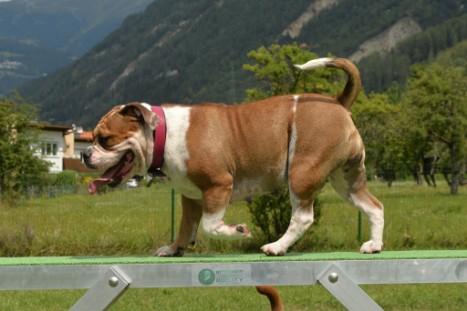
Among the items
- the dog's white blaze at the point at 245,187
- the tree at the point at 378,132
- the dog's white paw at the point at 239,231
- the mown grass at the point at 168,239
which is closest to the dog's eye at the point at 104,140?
the dog's white blaze at the point at 245,187

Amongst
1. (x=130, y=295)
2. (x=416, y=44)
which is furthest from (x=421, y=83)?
(x=416, y=44)

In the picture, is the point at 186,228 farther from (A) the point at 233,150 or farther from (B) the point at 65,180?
(B) the point at 65,180

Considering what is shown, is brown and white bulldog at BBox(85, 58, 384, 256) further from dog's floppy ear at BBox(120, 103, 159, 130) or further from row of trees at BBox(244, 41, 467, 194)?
row of trees at BBox(244, 41, 467, 194)

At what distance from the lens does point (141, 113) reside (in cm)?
491

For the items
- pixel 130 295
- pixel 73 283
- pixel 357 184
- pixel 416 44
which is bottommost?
pixel 130 295

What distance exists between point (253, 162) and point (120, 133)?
100 cm

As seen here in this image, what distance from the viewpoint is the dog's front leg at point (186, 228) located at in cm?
540

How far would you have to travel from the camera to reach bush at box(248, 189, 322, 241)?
1230 cm

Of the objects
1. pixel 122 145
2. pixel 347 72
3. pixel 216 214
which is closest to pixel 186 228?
pixel 216 214

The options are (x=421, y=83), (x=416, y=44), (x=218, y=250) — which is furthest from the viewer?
(x=416, y=44)

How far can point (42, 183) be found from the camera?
18.0 metres

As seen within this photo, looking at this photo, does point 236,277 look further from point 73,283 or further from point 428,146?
Answer: point 428,146

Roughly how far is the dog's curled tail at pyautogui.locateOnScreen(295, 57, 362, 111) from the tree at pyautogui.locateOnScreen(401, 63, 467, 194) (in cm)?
2786

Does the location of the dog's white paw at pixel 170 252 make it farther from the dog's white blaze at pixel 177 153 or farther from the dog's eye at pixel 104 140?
the dog's eye at pixel 104 140
